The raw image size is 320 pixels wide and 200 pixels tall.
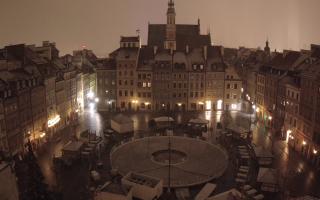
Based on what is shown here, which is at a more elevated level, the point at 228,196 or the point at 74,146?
the point at 74,146

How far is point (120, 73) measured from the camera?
264 ft

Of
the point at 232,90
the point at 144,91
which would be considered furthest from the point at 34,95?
the point at 232,90

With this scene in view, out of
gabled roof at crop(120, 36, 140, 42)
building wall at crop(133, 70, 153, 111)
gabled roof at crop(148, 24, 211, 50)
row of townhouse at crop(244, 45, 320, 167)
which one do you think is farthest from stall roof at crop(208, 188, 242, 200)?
gabled roof at crop(148, 24, 211, 50)

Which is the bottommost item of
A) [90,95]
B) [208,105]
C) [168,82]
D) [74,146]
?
[74,146]

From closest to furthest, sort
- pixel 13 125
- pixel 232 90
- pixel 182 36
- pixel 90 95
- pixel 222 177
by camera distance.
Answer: pixel 222 177 → pixel 13 125 → pixel 232 90 → pixel 90 95 → pixel 182 36

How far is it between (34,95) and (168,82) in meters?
34.1

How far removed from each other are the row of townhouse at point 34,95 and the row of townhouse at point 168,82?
9351 millimetres

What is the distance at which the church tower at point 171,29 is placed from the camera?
8810 centimetres

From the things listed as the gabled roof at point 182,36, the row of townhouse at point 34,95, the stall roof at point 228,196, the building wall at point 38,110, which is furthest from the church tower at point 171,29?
the stall roof at point 228,196

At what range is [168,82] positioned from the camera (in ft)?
262

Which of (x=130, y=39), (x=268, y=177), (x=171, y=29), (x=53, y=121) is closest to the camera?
(x=268, y=177)

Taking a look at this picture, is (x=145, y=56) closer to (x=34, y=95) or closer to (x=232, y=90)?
(x=232, y=90)

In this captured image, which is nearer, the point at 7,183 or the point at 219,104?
the point at 7,183

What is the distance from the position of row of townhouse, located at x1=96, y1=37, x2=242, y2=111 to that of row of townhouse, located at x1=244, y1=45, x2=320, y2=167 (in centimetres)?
753
